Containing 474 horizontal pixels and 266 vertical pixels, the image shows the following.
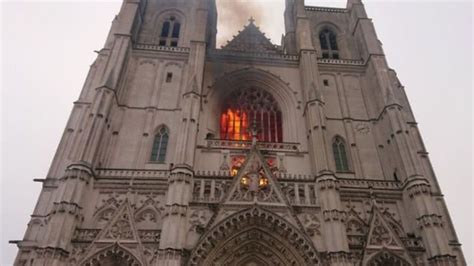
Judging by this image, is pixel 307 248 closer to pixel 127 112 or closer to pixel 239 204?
pixel 239 204

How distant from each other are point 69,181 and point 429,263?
17597mm

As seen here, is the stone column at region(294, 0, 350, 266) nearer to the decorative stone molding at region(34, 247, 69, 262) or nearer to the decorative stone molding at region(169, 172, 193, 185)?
the decorative stone molding at region(169, 172, 193, 185)

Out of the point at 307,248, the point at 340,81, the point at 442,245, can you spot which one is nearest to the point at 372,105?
the point at 340,81

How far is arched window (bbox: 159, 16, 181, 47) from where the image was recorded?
27.8m

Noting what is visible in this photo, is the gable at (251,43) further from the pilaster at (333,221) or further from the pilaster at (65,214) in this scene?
the pilaster at (65,214)

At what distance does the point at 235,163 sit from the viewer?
20.8 meters

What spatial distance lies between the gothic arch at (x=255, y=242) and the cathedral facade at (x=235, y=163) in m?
0.06

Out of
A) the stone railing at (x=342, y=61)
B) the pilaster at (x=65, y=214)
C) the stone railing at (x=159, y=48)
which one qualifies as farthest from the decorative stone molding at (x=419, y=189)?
the stone railing at (x=159, y=48)

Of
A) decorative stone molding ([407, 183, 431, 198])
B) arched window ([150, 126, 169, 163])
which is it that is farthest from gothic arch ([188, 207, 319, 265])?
decorative stone molding ([407, 183, 431, 198])

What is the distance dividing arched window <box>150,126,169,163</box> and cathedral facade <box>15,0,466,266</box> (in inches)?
3.5

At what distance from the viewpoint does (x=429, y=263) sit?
1606 centimetres

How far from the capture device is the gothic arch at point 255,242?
53.7 ft

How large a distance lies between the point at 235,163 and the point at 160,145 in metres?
4.80

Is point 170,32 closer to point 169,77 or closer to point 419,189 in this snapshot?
point 169,77
